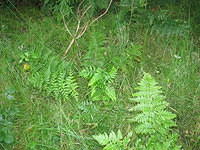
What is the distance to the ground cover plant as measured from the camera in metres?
2.48

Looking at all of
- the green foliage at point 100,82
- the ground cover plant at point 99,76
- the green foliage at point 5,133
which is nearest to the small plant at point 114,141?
the ground cover plant at point 99,76

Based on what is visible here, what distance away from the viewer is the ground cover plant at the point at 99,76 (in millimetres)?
2482

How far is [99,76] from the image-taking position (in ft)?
9.23

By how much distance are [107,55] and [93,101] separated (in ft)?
1.72

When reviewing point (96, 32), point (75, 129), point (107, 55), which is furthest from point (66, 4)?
point (75, 129)

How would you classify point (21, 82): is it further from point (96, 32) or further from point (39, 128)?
point (96, 32)

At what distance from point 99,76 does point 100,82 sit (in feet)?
0.19

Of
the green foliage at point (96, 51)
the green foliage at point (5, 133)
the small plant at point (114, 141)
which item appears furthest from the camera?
the green foliage at point (96, 51)

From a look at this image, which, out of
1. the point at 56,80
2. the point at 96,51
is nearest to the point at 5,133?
the point at 56,80

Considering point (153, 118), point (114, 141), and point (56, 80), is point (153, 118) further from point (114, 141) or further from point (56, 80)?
point (56, 80)

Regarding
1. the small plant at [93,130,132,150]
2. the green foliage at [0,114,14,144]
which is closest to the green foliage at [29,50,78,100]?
the green foliage at [0,114,14,144]

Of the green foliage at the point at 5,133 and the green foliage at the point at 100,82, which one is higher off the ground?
the green foliage at the point at 100,82

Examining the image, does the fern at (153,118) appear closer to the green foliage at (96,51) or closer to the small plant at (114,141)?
the small plant at (114,141)

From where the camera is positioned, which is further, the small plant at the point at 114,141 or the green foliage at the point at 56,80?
the green foliage at the point at 56,80
